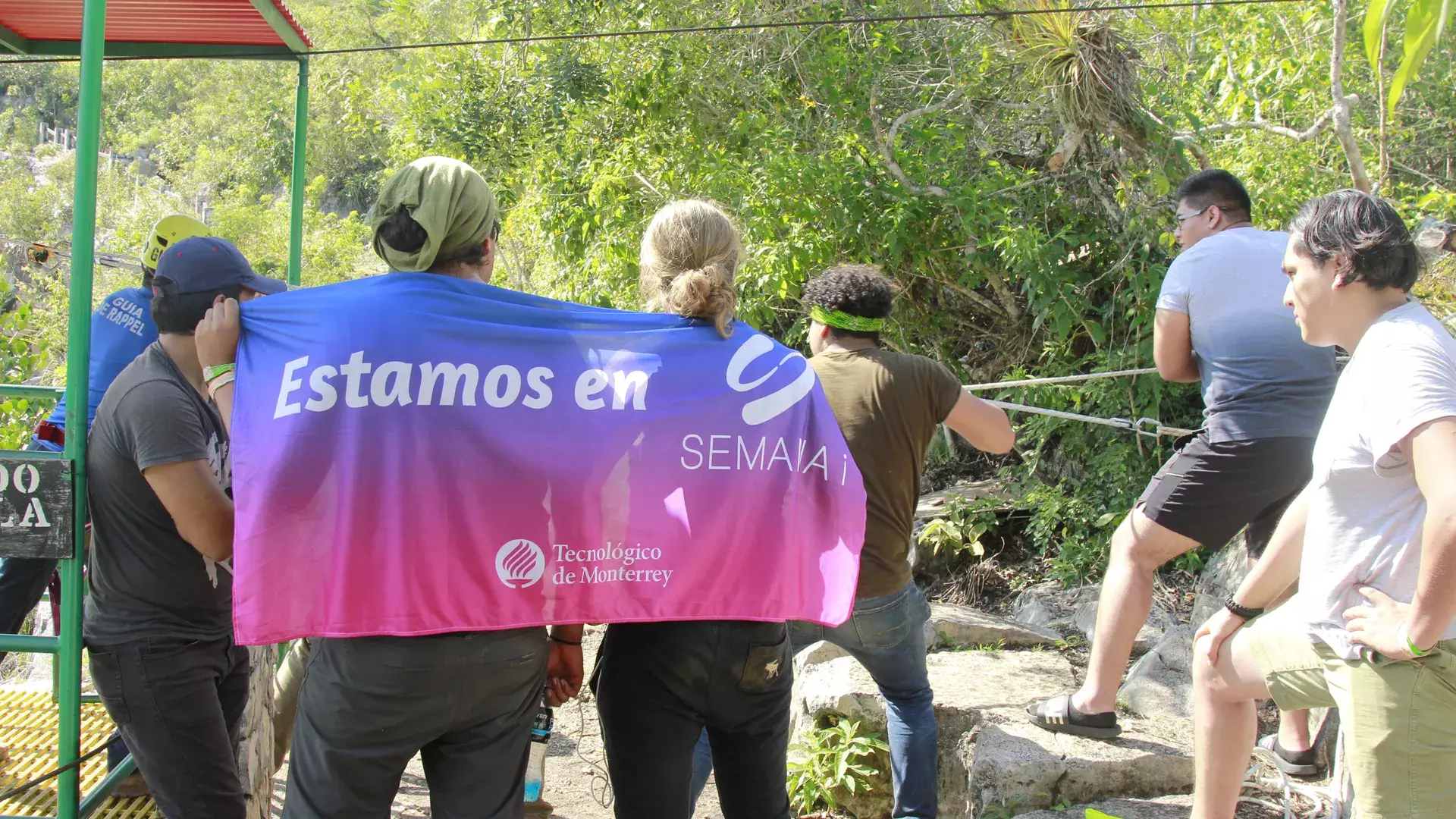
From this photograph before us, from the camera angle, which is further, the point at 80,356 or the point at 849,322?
the point at 849,322

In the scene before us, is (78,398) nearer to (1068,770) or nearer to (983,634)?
(1068,770)

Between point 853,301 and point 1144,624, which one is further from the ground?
point 853,301

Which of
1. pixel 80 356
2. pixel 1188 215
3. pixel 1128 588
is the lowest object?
pixel 1128 588

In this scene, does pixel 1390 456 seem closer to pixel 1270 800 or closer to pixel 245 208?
pixel 1270 800

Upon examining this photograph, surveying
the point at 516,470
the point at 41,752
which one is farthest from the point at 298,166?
the point at 516,470

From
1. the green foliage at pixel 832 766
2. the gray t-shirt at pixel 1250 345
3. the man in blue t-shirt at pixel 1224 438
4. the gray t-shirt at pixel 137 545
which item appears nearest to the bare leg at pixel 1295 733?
the man in blue t-shirt at pixel 1224 438

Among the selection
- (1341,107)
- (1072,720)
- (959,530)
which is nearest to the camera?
(1072,720)

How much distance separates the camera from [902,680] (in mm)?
3408

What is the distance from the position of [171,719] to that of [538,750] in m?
0.93

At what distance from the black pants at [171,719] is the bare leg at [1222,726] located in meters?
2.43

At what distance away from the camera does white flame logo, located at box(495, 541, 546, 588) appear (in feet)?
6.96

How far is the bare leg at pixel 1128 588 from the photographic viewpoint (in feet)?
11.4

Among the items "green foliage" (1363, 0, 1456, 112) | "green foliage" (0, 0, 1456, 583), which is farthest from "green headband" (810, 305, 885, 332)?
"green foliage" (0, 0, 1456, 583)

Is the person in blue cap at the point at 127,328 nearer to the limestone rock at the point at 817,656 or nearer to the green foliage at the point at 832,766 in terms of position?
the green foliage at the point at 832,766
